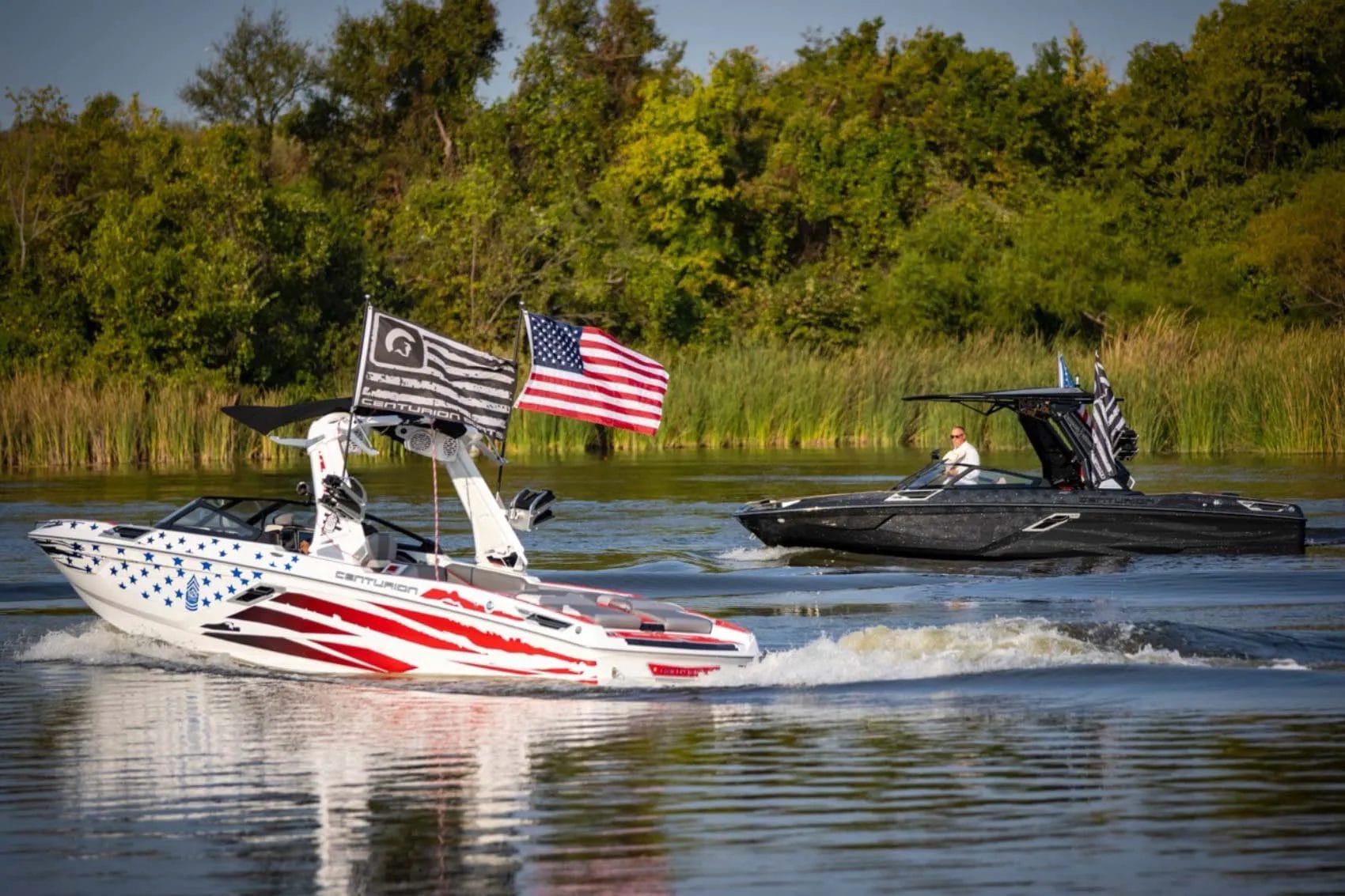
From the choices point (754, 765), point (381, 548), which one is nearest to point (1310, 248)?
point (381, 548)

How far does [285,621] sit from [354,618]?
609 millimetres

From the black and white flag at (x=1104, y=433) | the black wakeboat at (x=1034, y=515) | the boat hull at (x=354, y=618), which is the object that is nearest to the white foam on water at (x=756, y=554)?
the black wakeboat at (x=1034, y=515)

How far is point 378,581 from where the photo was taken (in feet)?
47.3

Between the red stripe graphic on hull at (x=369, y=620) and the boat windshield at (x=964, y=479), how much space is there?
10.2 metres

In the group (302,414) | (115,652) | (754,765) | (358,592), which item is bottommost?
(754,765)

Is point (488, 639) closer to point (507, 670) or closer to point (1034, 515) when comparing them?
point (507, 670)

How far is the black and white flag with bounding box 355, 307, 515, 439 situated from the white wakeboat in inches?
14.0

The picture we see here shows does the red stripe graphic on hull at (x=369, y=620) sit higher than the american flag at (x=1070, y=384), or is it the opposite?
the american flag at (x=1070, y=384)

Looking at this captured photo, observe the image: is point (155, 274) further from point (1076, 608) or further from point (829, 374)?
point (1076, 608)

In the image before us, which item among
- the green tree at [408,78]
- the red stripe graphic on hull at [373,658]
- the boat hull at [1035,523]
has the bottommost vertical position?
the red stripe graphic on hull at [373,658]

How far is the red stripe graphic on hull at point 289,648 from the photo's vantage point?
14711 mm

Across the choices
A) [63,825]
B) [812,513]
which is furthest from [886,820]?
[812,513]

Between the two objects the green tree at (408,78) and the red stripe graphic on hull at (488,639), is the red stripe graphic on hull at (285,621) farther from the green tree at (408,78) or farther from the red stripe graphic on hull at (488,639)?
the green tree at (408,78)

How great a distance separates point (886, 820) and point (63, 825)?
415cm
